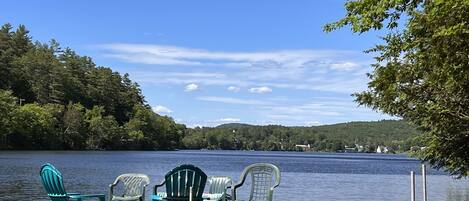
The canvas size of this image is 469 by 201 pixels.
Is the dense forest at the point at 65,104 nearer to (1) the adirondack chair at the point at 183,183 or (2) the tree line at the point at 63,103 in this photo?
(2) the tree line at the point at 63,103

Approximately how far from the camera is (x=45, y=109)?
325 feet

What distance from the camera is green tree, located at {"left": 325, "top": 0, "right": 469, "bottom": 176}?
6.88m

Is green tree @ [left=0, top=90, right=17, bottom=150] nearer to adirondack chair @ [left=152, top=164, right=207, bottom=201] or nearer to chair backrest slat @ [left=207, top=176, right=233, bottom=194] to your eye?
chair backrest slat @ [left=207, top=176, right=233, bottom=194]

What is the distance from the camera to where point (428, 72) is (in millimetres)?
10195

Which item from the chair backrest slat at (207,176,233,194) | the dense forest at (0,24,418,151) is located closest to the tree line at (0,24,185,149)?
the dense forest at (0,24,418,151)

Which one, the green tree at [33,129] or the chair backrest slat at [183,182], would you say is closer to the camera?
the chair backrest slat at [183,182]

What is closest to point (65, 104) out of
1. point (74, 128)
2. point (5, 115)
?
point (74, 128)

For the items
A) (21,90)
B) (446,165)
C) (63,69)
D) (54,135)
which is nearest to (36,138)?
(54,135)

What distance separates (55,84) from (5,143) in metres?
27.5

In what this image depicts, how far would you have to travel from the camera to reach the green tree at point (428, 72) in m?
6.88

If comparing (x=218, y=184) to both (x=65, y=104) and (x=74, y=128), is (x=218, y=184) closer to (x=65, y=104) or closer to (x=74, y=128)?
(x=74, y=128)

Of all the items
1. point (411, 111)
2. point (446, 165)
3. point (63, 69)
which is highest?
point (63, 69)

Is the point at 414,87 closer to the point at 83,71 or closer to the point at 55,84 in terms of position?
the point at 55,84

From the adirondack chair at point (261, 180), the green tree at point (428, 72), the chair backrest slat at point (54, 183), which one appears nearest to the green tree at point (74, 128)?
the green tree at point (428, 72)
